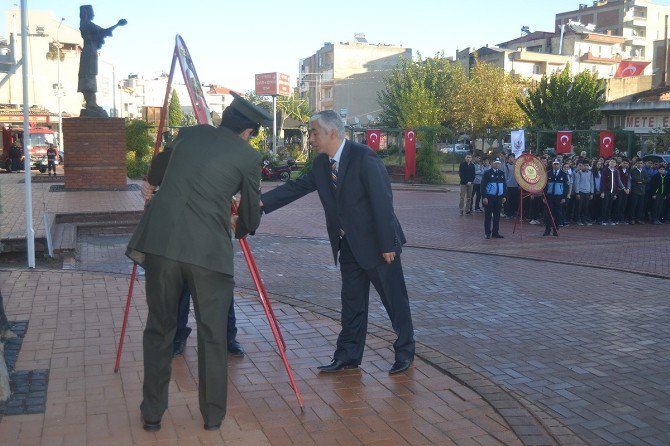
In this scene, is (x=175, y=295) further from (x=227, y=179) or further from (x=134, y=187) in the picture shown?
(x=134, y=187)

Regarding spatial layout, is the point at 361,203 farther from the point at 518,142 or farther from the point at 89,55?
the point at 518,142

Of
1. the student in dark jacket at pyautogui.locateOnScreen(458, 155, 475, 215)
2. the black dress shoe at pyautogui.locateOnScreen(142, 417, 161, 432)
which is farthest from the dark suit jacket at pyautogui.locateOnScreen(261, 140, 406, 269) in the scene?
the student in dark jacket at pyautogui.locateOnScreen(458, 155, 475, 215)

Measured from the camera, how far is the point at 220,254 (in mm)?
3797

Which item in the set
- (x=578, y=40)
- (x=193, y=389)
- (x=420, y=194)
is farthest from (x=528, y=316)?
(x=578, y=40)

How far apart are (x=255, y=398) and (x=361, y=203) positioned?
60.9 inches

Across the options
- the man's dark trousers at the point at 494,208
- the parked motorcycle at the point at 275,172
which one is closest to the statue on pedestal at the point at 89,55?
the man's dark trousers at the point at 494,208

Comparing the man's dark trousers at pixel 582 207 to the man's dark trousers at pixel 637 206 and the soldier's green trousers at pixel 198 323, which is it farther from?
the soldier's green trousers at pixel 198 323

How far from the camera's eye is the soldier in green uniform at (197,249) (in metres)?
3.73

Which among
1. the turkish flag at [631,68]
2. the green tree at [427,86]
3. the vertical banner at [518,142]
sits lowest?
the vertical banner at [518,142]

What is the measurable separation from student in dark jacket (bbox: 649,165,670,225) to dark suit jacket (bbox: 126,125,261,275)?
16.3m

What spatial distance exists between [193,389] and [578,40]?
76.0 meters

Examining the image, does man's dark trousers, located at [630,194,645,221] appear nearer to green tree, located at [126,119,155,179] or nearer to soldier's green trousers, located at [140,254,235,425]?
green tree, located at [126,119,155,179]

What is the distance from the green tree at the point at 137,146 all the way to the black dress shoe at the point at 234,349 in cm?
2014

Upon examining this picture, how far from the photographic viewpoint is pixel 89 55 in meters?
17.5
